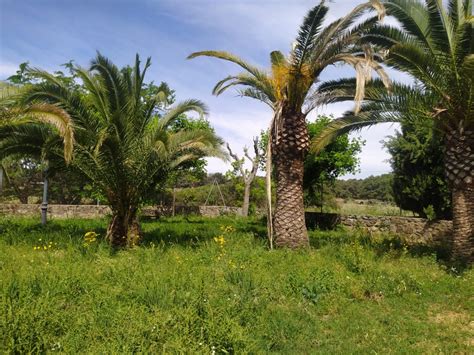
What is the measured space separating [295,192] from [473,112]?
4534 millimetres

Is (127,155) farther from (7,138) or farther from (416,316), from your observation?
(416,316)

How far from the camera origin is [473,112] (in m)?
9.52

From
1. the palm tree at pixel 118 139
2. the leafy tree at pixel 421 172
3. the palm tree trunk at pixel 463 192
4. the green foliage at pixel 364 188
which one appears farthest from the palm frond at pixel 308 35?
the green foliage at pixel 364 188

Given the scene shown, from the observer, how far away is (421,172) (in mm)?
15398

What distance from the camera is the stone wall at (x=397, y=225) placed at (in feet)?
46.2

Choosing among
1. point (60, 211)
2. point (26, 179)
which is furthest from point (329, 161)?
point (26, 179)

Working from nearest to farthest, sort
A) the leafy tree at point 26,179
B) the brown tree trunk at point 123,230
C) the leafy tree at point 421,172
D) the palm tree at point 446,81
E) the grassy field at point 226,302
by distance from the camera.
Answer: the grassy field at point 226,302
the palm tree at point 446,81
the brown tree trunk at point 123,230
the leafy tree at point 421,172
the leafy tree at point 26,179

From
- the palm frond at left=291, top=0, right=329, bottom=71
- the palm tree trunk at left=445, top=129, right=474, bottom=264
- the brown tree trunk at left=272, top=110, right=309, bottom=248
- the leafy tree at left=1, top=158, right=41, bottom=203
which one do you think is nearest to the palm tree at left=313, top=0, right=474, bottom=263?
the palm tree trunk at left=445, top=129, right=474, bottom=264

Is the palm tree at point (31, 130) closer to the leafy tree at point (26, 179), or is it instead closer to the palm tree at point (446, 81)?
the palm tree at point (446, 81)

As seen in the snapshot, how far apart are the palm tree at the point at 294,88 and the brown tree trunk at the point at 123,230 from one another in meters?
3.73

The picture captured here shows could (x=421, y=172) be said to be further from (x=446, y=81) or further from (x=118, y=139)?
(x=118, y=139)

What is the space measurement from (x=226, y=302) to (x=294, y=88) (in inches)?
272

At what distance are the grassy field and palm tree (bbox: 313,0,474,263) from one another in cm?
163

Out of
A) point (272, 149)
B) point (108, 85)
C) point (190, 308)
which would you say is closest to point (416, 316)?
point (190, 308)
